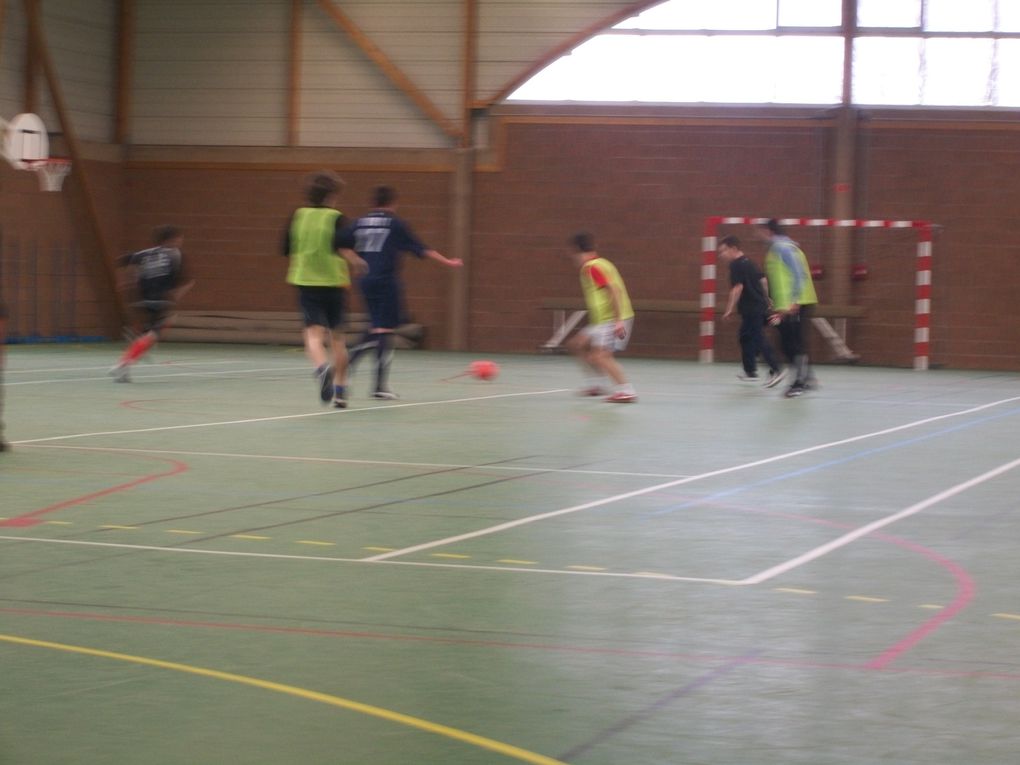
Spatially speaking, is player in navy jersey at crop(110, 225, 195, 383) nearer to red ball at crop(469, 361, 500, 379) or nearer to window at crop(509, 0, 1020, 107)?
red ball at crop(469, 361, 500, 379)

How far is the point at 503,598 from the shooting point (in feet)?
18.0

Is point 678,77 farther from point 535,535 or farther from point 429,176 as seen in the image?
point 535,535

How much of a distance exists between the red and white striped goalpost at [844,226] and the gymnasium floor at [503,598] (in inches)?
543

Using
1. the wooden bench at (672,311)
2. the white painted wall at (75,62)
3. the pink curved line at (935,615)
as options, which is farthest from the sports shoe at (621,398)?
the white painted wall at (75,62)

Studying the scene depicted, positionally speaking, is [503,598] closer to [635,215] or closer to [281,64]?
[635,215]

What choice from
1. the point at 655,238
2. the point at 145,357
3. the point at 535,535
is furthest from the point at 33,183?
the point at 535,535

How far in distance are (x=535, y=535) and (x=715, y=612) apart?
1.71 metres

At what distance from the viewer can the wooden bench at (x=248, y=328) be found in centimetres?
2800

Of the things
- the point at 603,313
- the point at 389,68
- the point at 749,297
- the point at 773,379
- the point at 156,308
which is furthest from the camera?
the point at 389,68

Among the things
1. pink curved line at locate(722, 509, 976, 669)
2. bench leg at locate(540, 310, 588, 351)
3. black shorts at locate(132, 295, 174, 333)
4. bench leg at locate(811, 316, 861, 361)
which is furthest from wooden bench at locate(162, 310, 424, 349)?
pink curved line at locate(722, 509, 976, 669)

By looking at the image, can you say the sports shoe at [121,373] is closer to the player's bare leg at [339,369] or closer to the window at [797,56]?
the player's bare leg at [339,369]

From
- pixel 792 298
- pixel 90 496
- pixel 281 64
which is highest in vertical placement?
pixel 281 64

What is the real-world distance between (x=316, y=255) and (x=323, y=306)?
0.46 m

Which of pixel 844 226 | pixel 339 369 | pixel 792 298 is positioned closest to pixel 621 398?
pixel 792 298
